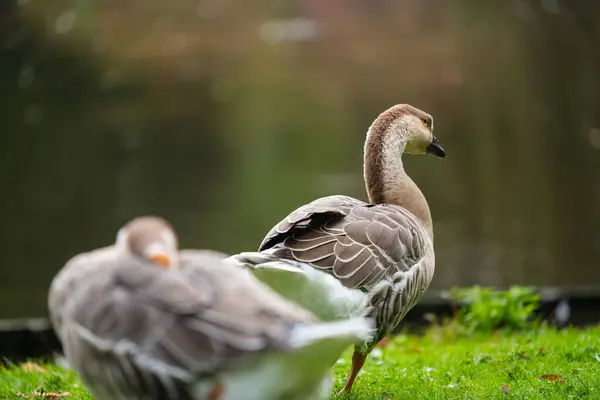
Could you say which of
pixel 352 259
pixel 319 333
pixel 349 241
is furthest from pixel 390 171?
pixel 319 333

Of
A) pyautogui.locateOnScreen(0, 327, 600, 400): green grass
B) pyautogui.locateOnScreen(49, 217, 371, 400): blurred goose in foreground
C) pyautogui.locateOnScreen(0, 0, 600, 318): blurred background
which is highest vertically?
pyautogui.locateOnScreen(49, 217, 371, 400): blurred goose in foreground

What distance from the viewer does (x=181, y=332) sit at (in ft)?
9.87

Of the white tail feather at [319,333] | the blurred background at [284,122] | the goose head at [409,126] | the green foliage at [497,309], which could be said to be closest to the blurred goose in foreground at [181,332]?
the white tail feather at [319,333]

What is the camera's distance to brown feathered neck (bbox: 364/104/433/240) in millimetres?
5691

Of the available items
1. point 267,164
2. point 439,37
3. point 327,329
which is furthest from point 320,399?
point 439,37

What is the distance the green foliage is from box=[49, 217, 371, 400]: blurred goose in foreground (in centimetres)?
439

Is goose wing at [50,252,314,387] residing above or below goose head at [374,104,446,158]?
above

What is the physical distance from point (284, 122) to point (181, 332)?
21068mm

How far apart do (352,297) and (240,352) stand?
1725mm

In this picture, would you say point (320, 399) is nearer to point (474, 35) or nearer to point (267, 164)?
point (267, 164)

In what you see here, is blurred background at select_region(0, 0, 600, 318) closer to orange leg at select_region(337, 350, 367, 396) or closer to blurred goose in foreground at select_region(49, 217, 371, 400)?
orange leg at select_region(337, 350, 367, 396)

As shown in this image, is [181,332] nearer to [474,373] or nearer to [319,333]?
[319,333]

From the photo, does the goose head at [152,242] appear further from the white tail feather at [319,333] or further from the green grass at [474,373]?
the green grass at [474,373]

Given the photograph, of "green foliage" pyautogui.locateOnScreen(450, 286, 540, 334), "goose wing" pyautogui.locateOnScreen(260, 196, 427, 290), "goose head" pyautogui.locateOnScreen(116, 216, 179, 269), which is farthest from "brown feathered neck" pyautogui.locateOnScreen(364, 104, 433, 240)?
"goose head" pyautogui.locateOnScreen(116, 216, 179, 269)
